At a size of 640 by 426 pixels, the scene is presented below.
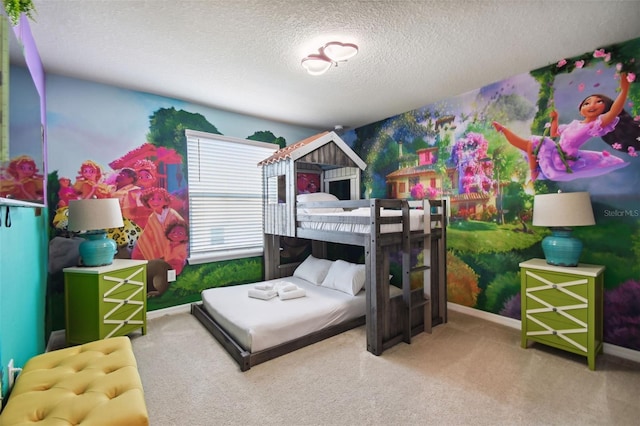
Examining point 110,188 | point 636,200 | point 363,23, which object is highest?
point 363,23

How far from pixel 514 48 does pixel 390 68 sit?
996 mm

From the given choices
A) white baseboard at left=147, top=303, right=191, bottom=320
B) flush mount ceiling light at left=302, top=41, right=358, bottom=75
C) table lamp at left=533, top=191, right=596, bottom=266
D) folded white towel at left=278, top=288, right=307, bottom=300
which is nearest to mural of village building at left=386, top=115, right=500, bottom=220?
table lamp at left=533, top=191, right=596, bottom=266

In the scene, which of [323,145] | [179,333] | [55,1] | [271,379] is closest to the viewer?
[55,1]

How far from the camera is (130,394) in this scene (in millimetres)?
1244

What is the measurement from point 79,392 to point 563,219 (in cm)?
326

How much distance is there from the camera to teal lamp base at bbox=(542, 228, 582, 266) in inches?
89.9

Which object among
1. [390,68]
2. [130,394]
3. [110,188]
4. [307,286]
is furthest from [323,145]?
[130,394]

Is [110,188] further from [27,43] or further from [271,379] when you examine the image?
[271,379]

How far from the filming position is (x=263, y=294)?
290 cm

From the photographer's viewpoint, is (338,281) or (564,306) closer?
(564,306)

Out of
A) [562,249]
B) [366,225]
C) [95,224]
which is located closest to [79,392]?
[95,224]

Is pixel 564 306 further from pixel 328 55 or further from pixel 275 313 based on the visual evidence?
pixel 328 55

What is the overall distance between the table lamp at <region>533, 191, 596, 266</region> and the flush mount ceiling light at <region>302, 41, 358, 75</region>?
1974 millimetres

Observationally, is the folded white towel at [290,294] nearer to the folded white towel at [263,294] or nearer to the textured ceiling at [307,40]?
the folded white towel at [263,294]
